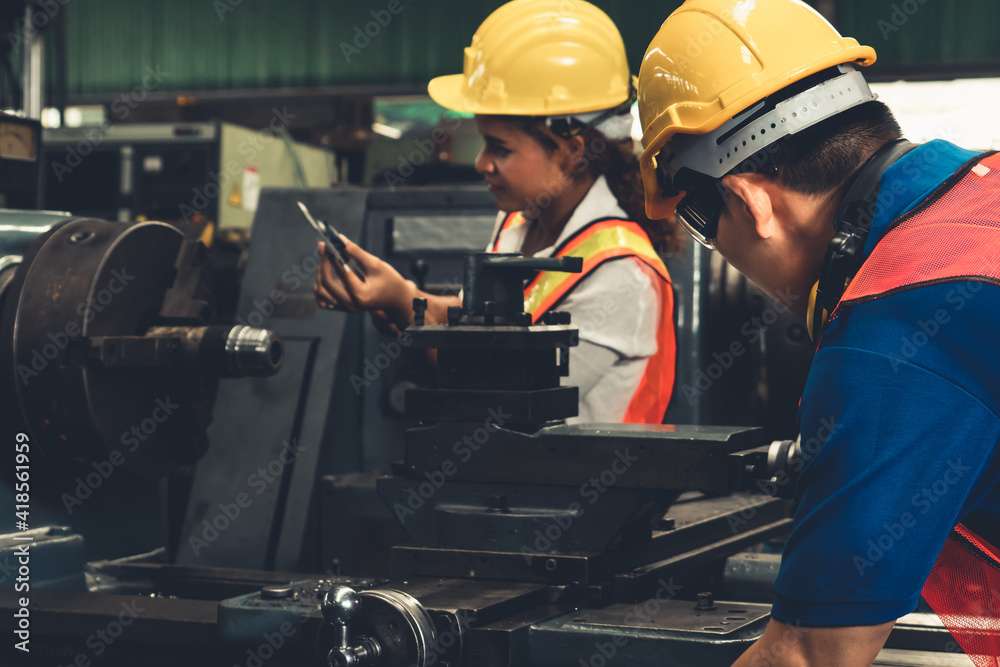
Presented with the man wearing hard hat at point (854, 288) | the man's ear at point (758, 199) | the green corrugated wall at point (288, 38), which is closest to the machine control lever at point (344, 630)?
the man wearing hard hat at point (854, 288)

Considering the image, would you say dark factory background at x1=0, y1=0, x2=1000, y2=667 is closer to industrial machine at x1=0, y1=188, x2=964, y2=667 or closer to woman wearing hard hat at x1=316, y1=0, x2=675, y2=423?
industrial machine at x1=0, y1=188, x2=964, y2=667

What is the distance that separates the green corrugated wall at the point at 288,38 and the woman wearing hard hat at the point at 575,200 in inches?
164

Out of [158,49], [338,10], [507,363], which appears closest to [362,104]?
[338,10]

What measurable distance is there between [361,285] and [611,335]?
1.21ft

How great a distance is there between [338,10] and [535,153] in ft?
16.5

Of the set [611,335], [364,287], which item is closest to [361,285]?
[364,287]

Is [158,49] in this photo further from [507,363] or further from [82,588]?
[507,363]

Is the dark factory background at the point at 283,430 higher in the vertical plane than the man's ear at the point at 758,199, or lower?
lower

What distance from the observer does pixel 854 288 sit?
77cm

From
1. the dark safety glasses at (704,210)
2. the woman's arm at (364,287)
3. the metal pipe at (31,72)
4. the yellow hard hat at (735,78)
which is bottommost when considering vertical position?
the woman's arm at (364,287)

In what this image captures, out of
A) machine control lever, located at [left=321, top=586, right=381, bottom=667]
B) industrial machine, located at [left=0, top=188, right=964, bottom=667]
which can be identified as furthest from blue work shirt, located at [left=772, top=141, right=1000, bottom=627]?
machine control lever, located at [left=321, top=586, right=381, bottom=667]

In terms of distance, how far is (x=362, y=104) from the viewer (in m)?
5.90

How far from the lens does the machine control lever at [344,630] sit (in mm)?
965

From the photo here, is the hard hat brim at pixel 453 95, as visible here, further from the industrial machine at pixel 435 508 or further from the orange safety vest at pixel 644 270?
the industrial machine at pixel 435 508
